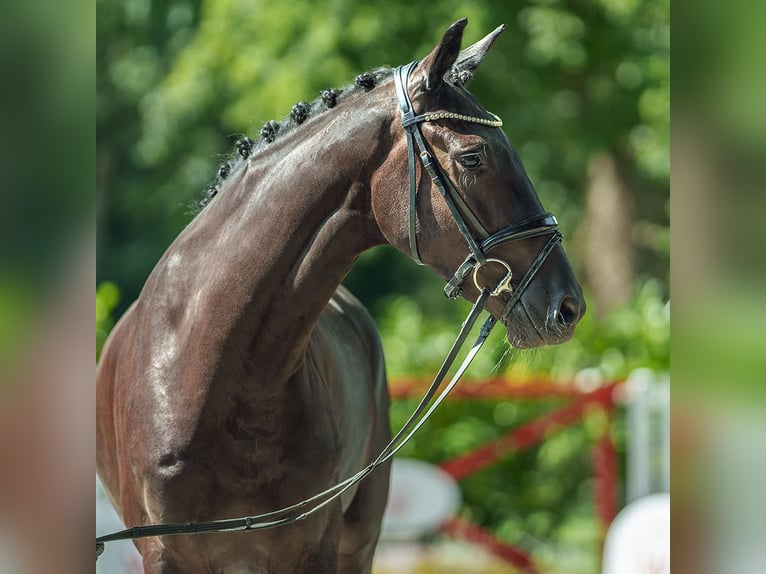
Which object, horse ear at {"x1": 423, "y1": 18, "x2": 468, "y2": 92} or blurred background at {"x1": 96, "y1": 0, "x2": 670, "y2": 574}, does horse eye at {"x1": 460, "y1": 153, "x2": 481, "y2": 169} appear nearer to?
horse ear at {"x1": 423, "y1": 18, "x2": 468, "y2": 92}

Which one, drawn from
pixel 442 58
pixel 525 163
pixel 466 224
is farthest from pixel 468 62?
pixel 525 163

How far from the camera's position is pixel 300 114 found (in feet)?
8.61

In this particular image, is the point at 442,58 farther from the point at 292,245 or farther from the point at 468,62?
the point at 292,245

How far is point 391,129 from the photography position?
240cm

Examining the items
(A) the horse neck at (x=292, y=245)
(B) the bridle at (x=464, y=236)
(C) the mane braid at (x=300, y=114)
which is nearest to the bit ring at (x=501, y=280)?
(B) the bridle at (x=464, y=236)

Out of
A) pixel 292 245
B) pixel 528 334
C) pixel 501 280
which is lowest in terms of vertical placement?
pixel 528 334

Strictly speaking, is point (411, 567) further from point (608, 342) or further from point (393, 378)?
point (608, 342)

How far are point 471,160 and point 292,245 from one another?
47cm

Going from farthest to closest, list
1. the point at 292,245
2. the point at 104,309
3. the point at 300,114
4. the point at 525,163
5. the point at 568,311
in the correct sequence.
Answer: the point at 525,163 < the point at 104,309 < the point at 300,114 < the point at 292,245 < the point at 568,311

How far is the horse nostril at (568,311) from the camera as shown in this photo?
7.43 feet

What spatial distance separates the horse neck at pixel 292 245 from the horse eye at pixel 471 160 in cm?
22
